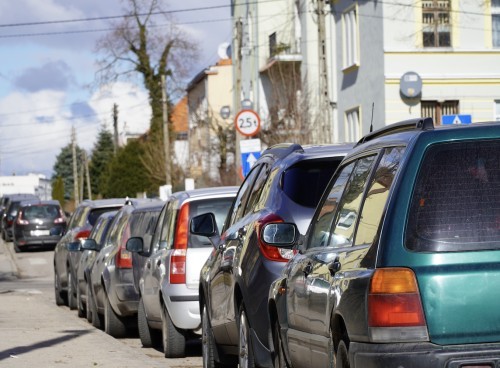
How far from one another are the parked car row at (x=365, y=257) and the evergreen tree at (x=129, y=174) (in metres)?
60.5

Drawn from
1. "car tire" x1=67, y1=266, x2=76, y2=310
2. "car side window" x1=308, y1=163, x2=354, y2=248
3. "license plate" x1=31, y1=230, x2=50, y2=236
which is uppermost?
"car side window" x1=308, y1=163, x2=354, y2=248

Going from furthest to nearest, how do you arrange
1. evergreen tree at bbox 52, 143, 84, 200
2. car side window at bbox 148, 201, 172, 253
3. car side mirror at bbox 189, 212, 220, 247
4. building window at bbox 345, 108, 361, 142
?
evergreen tree at bbox 52, 143, 84, 200, building window at bbox 345, 108, 361, 142, car side window at bbox 148, 201, 172, 253, car side mirror at bbox 189, 212, 220, 247

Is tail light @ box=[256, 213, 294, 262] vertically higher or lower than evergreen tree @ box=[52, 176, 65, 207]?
higher

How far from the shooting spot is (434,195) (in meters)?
5.59

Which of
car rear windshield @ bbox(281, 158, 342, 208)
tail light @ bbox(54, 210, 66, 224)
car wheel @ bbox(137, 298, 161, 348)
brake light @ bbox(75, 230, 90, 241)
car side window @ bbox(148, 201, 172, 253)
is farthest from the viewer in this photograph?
tail light @ bbox(54, 210, 66, 224)

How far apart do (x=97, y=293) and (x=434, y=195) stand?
472 inches

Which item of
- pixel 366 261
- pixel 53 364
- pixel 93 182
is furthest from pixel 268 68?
pixel 93 182

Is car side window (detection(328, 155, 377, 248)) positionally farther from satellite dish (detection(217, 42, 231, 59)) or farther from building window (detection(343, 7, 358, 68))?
satellite dish (detection(217, 42, 231, 59))

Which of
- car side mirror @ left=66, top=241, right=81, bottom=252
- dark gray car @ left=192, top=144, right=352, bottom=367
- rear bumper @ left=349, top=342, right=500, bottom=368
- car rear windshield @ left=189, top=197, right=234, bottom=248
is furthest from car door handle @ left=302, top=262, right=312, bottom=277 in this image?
car side mirror @ left=66, top=241, right=81, bottom=252

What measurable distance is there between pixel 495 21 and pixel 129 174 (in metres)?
41.2

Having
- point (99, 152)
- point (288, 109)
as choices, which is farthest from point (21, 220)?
point (99, 152)

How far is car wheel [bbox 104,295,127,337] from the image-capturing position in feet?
52.3

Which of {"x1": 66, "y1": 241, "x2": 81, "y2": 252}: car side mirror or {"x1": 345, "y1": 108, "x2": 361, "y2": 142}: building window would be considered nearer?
{"x1": 66, "y1": 241, "x2": 81, "y2": 252}: car side mirror

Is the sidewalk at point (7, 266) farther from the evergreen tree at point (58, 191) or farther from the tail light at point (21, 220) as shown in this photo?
the evergreen tree at point (58, 191)
